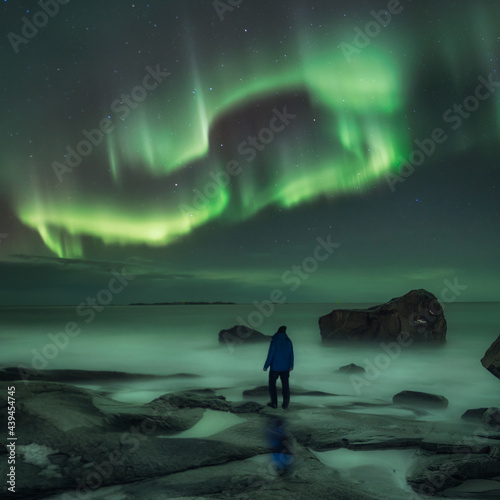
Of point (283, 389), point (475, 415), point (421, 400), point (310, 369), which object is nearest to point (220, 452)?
point (283, 389)

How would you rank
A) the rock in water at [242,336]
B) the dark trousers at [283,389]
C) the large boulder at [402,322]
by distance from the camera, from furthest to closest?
1. the rock in water at [242,336]
2. the large boulder at [402,322]
3. the dark trousers at [283,389]

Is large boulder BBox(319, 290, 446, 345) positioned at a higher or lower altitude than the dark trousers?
higher

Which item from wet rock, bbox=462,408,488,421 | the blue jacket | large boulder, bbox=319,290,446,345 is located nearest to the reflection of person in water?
the blue jacket

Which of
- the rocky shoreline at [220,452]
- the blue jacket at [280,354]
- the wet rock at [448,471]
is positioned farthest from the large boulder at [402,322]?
the wet rock at [448,471]

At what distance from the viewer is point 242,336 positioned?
3759cm

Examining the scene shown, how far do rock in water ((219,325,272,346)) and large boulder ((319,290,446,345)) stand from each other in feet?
19.7

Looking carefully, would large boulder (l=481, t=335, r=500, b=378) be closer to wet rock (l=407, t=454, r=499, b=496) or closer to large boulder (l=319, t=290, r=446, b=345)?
wet rock (l=407, t=454, r=499, b=496)

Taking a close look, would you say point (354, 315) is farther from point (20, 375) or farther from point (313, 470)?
point (313, 470)

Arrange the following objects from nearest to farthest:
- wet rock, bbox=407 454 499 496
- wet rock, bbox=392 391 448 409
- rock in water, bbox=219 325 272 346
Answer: wet rock, bbox=407 454 499 496 < wet rock, bbox=392 391 448 409 < rock in water, bbox=219 325 272 346

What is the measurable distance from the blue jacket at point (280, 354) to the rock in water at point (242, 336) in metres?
23.8

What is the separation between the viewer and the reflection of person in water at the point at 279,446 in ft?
22.7

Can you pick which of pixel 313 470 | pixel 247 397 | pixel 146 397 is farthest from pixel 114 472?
pixel 146 397

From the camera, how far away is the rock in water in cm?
3591

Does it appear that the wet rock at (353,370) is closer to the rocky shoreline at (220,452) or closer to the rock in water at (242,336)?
the rocky shoreline at (220,452)
